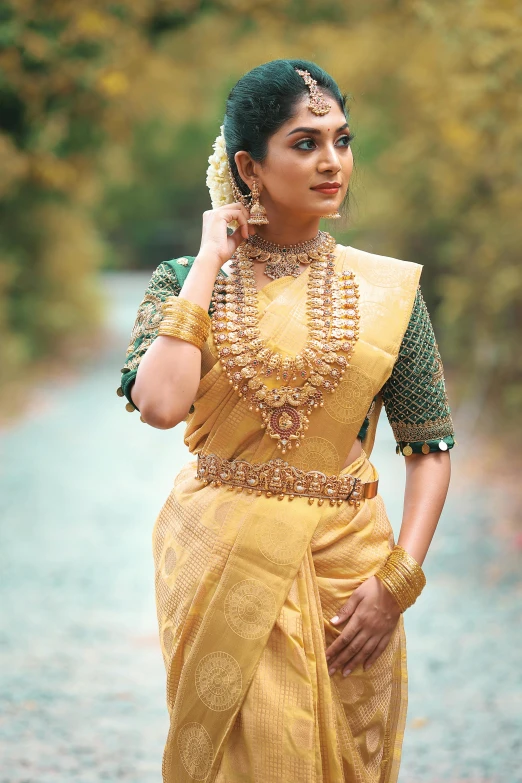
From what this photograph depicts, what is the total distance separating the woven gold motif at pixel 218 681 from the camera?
80.0 inches

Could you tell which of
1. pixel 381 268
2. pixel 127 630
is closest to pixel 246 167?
pixel 381 268

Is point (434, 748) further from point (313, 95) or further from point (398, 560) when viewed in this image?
Result: point (313, 95)

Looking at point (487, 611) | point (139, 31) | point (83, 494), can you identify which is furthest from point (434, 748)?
point (139, 31)

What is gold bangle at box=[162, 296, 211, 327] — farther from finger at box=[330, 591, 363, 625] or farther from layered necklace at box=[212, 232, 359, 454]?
finger at box=[330, 591, 363, 625]

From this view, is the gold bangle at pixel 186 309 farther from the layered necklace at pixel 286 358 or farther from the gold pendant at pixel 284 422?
the gold pendant at pixel 284 422

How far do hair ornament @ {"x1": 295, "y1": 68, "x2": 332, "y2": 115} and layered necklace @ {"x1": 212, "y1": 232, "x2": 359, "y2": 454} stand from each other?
363 millimetres

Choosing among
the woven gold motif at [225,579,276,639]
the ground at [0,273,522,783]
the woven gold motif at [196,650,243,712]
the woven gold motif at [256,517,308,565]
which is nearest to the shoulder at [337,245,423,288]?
the woven gold motif at [256,517,308,565]

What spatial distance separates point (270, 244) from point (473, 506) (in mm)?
5451

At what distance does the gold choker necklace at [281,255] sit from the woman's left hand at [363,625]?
658 millimetres

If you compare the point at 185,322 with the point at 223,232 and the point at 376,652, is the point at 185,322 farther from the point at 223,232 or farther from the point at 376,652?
the point at 376,652

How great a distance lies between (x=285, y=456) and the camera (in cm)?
208

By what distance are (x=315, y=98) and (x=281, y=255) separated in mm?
327

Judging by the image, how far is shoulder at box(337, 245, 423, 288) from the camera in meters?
2.16

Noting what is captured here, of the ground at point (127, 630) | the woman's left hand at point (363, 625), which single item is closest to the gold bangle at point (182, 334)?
the woman's left hand at point (363, 625)
